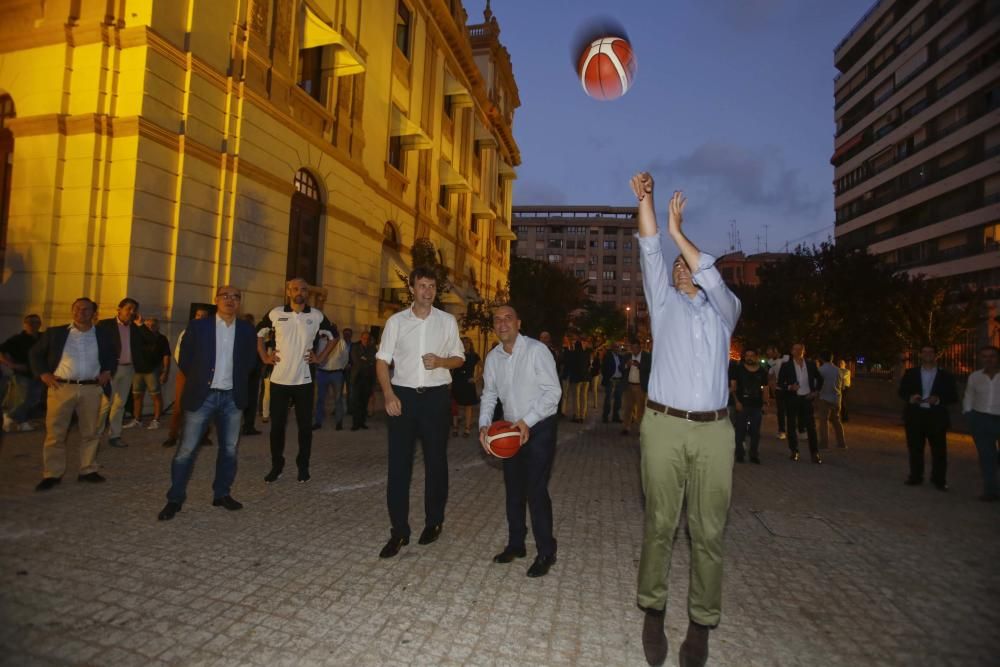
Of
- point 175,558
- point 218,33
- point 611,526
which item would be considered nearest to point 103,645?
point 175,558

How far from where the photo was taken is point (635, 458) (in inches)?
352

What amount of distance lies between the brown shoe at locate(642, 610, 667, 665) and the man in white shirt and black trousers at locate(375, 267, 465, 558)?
193 centimetres

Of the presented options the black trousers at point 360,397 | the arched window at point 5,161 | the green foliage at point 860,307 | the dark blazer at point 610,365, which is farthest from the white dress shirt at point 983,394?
the arched window at point 5,161

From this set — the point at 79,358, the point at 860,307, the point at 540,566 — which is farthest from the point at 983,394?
A: the point at 860,307

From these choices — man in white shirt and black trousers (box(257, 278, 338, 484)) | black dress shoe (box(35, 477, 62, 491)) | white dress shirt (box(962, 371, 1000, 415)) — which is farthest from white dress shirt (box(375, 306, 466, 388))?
white dress shirt (box(962, 371, 1000, 415))

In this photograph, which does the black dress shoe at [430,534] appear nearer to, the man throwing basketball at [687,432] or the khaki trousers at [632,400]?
the man throwing basketball at [687,432]

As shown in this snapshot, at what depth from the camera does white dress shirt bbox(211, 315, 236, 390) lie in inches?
207

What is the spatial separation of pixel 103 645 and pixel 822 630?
3.76 metres

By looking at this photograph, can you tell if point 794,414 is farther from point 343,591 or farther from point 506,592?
point 343,591

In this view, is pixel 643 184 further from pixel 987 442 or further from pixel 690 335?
pixel 987 442

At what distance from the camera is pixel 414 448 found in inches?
171

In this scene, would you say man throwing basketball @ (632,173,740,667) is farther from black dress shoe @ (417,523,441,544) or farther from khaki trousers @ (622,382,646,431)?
khaki trousers @ (622,382,646,431)

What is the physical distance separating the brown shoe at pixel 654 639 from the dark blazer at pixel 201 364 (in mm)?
4039

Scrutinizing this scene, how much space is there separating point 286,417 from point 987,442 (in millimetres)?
8330
